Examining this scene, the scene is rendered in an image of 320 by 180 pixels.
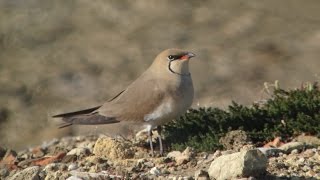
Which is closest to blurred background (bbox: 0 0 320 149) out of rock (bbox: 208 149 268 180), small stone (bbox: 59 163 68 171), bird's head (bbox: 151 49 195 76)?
bird's head (bbox: 151 49 195 76)

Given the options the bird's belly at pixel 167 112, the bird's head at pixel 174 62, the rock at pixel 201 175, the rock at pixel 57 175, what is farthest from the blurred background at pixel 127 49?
the rock at pixel 201 175

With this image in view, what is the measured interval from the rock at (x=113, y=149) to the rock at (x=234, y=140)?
34.0 inches

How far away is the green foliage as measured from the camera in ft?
27.1

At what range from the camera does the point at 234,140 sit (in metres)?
8.05

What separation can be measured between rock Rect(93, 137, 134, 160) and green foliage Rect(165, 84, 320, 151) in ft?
1.76

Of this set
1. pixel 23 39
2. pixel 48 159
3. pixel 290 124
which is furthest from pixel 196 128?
pixel 23 39

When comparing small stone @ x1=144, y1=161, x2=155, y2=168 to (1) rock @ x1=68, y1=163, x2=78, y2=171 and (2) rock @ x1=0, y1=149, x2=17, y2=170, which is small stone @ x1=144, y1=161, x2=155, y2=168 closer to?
(1) rock @ x1=68, y1=163, x2=78, y2=171

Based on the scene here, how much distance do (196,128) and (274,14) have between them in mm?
9567

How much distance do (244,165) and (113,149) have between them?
183 cm

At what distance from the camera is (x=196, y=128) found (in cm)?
872

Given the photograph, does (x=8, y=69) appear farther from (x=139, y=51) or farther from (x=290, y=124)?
(x=290, y=124)

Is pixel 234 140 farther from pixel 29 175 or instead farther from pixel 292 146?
pixel 29 175

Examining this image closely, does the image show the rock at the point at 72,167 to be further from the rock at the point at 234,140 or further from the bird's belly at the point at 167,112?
the rock at the point at 234,140

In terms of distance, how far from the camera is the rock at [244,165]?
6.44 meters
